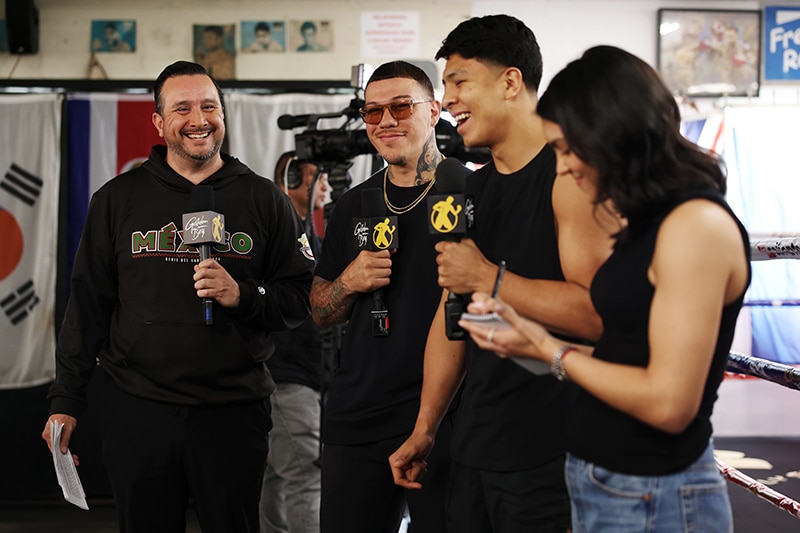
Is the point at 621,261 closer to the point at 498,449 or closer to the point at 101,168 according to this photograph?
the point at 498,449

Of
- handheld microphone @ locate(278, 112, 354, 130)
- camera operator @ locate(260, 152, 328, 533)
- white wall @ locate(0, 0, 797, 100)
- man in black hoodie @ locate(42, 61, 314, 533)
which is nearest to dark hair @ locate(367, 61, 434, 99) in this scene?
man in black hoodie @ locate(42, 61, 314, 533)

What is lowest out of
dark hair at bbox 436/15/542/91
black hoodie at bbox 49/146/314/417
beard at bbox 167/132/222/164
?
black hoodie at bbox 49/146/314/417

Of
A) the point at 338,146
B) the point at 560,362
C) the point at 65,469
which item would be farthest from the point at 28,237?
the point at 560,362

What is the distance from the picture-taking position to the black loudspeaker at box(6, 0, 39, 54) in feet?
16.8

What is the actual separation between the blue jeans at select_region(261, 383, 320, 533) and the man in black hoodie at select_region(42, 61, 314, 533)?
1055 millimetres

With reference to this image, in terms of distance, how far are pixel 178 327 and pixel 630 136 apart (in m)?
1.54

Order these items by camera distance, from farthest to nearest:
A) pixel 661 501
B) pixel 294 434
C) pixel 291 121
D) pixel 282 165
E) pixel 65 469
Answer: pixel 282 165, pixel 294 434, pixel 291 121, pixel 65 469, pixel 661 501

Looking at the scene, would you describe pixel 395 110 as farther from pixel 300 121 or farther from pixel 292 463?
pixel 292 463

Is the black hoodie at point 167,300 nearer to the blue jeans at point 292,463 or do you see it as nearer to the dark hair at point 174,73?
the dark hair at point 174,73

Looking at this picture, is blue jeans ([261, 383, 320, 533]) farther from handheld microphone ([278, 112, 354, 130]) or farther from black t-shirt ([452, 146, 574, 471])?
black t-shirt ([452, 146, 574, 471])

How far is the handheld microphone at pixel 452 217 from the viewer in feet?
5.91

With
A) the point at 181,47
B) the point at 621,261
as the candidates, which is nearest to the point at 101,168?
the point at 181,47

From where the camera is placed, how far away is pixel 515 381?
177cm

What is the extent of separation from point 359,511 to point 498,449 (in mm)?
656
